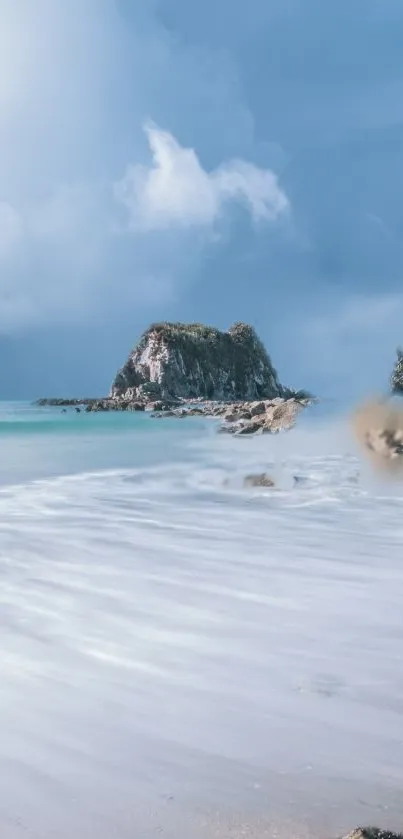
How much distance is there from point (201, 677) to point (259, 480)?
635 cm

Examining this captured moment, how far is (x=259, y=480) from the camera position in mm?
8883

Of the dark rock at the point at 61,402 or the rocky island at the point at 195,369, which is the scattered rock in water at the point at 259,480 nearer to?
the rocky island at the point at 195,369

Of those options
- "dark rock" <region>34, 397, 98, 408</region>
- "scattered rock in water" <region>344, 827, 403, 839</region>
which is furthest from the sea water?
"dark rock" <region>34, 397, 98, 408</region>

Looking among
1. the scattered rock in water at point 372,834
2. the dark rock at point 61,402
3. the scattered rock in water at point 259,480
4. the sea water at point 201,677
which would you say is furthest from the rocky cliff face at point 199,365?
the scattered rock in water at point 372,834

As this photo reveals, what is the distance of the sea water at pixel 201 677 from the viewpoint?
180 cm

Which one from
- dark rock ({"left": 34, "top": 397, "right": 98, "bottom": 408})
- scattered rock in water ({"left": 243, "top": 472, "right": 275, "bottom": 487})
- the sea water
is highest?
dark rock ({"left": 34, "top": 397, "right": 98, "bottom": 408})

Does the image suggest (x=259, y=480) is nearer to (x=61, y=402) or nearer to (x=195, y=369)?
(x=61, y=402)

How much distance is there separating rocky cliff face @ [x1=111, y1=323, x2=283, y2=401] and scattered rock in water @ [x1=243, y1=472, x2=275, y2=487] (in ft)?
269

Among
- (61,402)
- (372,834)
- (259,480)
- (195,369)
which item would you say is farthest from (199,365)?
(372,834)

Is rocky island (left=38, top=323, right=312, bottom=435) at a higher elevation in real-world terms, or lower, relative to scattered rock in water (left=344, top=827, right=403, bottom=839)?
higher

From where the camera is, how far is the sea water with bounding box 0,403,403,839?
71.1 inches

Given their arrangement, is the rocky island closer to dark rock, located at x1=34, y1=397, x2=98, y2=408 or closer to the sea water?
dark rock, located at x1=34, y1=397, x2=98, y2=408

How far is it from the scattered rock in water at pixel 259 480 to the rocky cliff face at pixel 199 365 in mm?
81920

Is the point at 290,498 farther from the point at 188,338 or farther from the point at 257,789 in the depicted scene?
the point at 188,338
